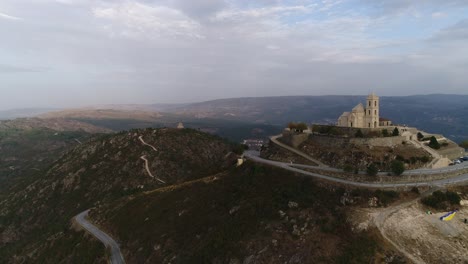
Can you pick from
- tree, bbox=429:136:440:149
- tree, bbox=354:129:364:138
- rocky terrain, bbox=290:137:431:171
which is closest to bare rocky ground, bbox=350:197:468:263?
rocky terrain, bbox=290:137:431:171

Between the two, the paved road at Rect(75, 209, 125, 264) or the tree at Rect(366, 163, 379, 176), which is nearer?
the tree at Rect(366, 163, 379, 176)

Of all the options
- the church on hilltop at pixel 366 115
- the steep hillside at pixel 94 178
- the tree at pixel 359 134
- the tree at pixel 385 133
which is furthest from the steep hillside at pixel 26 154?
the tree at pixel 385 133

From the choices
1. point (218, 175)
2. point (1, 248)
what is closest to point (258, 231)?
point (218, 175)

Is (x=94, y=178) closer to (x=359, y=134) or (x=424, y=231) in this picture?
(x=359, y=134)

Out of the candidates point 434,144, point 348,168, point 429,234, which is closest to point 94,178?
point 348,168

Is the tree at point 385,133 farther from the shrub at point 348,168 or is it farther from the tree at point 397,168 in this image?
the shrub at point 348,168

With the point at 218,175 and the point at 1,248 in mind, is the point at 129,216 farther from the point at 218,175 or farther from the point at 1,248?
the point at 1,248

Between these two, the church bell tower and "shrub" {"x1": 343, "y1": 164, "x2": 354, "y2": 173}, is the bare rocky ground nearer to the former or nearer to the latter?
"shrub" {"x1": 343, "y1": 164, "x2": 354, "y2": 173}
